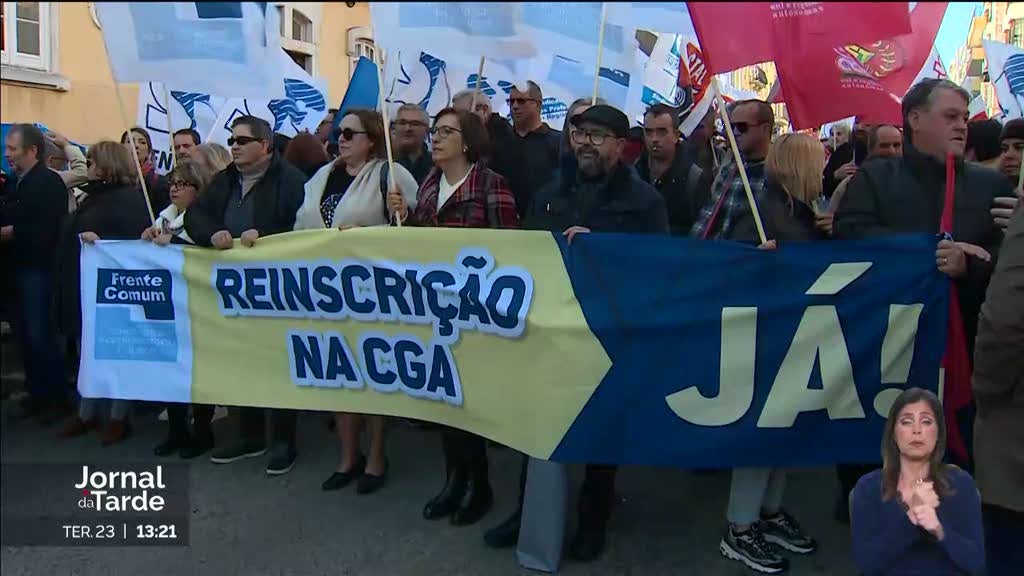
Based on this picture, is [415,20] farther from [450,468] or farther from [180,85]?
[450,468]

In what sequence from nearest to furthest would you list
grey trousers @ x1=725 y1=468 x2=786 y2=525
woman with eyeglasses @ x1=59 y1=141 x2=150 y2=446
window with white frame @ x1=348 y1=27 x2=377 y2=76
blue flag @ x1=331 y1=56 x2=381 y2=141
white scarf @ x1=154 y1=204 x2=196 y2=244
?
grey trousers @ x1=725 y1=468 x2=786 y2=525 < white scarf @ x1=154 y1=204 x2=196 y2=244 < woman with eyeglasses @ x1=59 y1=141 x2=150 y2=446 < blue flag @ x1=331 y1=56 x2=381 y2=141 < window with white frame @ x1=348 y1=27 x2=377 y2=76

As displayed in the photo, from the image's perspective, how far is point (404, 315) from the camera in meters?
3.75

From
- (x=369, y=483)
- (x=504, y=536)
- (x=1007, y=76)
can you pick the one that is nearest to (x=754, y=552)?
(x=504, y=536)

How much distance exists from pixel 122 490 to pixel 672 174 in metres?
3.37

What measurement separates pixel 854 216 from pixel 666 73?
4343mm

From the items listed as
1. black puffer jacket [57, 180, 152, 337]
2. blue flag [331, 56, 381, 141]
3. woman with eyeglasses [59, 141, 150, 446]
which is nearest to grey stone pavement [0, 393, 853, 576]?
woman with eyeglasses [59, 141, 150, 446]

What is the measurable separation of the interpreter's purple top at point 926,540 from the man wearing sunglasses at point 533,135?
3648mm

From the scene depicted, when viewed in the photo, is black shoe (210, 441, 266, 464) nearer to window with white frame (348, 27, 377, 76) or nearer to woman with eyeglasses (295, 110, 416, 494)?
woman with eyeglasses (295, 110, 416, 494)

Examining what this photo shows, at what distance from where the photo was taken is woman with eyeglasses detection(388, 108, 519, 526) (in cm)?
404

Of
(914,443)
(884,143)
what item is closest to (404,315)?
(914,443)

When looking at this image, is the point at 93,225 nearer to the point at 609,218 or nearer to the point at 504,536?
the point at 504,536

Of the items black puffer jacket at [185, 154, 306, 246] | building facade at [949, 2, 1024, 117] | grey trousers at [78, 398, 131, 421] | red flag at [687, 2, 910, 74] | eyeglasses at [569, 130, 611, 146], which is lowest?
grey trousers at [78, 398, 131, 421]

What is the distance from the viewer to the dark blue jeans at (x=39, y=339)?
571cm

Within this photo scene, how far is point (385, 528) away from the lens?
411 cm
